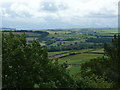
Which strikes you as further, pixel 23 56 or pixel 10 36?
pixel 10 36

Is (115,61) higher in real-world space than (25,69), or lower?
higher

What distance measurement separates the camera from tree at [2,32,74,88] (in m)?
10.7

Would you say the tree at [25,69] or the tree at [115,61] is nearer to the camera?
the tree at [25,69]

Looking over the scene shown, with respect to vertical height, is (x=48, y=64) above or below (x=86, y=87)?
above

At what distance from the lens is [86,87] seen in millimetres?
13883

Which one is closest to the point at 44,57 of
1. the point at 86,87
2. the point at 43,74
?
the point at 43,74

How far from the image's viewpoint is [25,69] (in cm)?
1130

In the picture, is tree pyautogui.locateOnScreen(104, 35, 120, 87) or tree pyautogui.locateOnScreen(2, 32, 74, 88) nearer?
tree pyautogui.locateOnScreen(2, 32, 74, 88)

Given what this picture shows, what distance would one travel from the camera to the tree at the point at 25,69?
10734 mm

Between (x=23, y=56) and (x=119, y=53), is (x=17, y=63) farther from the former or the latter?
(x=119, y=53)

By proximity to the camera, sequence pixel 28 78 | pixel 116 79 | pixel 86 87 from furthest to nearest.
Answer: pixel 86 87 < pixel 116 79 < pixel 28 78

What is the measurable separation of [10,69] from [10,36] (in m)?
3.28

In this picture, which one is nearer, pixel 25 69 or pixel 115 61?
pixel 25 69

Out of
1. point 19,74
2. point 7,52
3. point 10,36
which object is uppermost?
point 10,36
